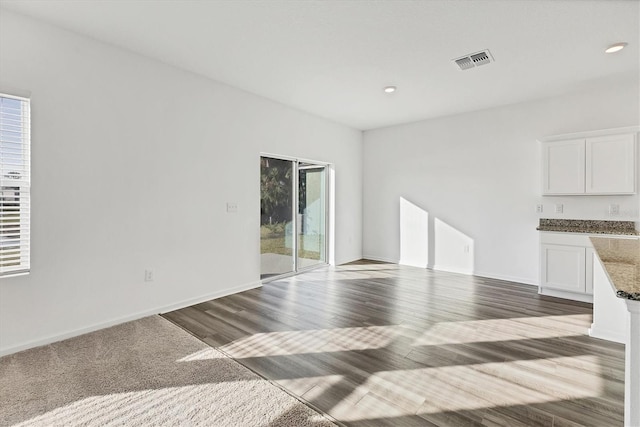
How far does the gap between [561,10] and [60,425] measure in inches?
178

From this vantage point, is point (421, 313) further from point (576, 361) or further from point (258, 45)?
point (258, 45)

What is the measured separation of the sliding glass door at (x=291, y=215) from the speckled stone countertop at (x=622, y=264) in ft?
12.7

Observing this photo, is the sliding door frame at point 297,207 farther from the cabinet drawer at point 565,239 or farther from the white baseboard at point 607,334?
the white baseboard at point 607,334

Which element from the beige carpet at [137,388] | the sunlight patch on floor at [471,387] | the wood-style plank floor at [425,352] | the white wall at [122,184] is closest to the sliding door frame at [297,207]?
the white wall at [122,184]

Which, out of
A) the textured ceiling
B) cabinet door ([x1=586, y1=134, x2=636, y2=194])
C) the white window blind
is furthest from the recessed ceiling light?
the white window blind

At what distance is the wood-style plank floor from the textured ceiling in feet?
9.24

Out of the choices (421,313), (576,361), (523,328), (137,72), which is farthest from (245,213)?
(576,361)

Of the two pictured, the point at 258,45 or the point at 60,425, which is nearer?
the point at 60,425

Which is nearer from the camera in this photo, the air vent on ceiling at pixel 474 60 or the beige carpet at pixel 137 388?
the beige carpet at pixel 137 388

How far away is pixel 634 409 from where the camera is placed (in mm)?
1198


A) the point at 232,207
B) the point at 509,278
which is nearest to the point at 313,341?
the point at 232,207

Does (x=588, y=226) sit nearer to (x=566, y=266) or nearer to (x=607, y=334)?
(x=566, y=266)

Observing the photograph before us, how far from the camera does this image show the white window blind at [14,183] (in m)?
2.46

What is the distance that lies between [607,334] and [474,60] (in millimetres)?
3001
